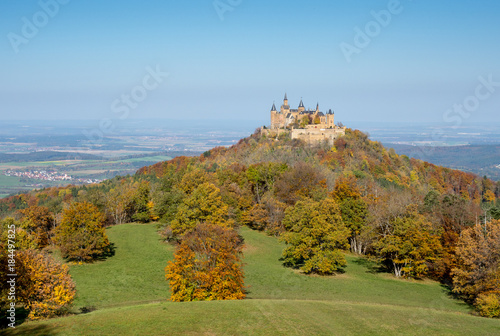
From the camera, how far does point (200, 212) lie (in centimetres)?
4316

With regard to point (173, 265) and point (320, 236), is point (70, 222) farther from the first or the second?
point (320, 236)

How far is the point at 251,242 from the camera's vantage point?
48.2 m

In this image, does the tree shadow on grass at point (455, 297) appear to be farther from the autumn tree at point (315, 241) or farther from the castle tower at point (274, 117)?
the castle tower at point (274, 117)

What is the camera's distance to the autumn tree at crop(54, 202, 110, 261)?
3788cm

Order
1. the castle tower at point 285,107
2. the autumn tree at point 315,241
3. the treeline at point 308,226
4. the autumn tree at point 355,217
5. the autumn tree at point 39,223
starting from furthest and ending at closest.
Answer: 1. the castle tower at point 285,107
2. the autumn tree at point 355,217
3. the autumn tree at point 39,223
4. the autumn tree at point 315,241
5. the treeline at point 308,226

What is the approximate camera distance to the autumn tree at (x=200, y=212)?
42.8 metres

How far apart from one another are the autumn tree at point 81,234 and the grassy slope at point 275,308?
1883mm

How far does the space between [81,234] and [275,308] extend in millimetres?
25140

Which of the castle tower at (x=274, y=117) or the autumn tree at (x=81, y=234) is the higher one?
the castle tower at (x=274, y=117)

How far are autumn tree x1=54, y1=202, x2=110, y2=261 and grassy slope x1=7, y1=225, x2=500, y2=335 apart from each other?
74.1 inches

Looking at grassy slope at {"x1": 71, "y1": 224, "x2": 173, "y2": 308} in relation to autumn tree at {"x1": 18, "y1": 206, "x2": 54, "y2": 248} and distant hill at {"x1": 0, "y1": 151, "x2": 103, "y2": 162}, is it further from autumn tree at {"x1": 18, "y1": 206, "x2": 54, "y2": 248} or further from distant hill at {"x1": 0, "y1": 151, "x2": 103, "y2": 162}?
distant hill at {"x1": 0, "y1": 151, "x2": 103, "y2": 162}

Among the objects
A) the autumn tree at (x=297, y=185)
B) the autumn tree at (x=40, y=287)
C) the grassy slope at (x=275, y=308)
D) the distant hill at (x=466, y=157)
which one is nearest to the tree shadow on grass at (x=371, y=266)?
the grassy slope at (x=275, y=308)

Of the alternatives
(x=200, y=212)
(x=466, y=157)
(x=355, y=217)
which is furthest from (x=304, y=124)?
(x=466, y=157)

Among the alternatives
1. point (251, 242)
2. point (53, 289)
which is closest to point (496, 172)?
point (251, 242)
